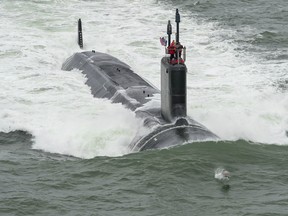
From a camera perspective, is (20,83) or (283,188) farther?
(20,83)

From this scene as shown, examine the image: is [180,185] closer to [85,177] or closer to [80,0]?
[85,177]

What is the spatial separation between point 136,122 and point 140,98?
211cm

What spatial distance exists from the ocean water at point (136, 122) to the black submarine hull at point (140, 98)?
453mm

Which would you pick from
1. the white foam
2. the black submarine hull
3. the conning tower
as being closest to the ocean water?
the white foam

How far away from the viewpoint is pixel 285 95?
1000 inches

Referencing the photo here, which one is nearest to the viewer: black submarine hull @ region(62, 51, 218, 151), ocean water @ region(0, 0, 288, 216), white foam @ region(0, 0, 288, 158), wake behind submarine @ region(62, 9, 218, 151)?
ocean water @ region(0, 0, 288, 216)

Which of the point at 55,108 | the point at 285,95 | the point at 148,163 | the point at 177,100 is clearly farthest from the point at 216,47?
the point at 148,163

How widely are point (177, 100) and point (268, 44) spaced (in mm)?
17074

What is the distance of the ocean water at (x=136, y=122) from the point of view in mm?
15031

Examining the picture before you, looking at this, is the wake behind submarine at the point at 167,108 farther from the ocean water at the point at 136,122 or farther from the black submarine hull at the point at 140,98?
the ocean water at the point at 136,122

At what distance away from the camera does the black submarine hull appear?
18.3m

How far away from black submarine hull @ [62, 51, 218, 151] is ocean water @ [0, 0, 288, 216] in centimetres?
45

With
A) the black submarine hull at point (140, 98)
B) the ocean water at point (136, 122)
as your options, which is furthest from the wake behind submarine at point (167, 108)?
the ocean water at point (136, 122)

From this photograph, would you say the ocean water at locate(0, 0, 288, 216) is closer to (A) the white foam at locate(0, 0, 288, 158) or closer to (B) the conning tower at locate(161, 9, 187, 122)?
(A) the white foam at locate(0, 0, 288, 158)
